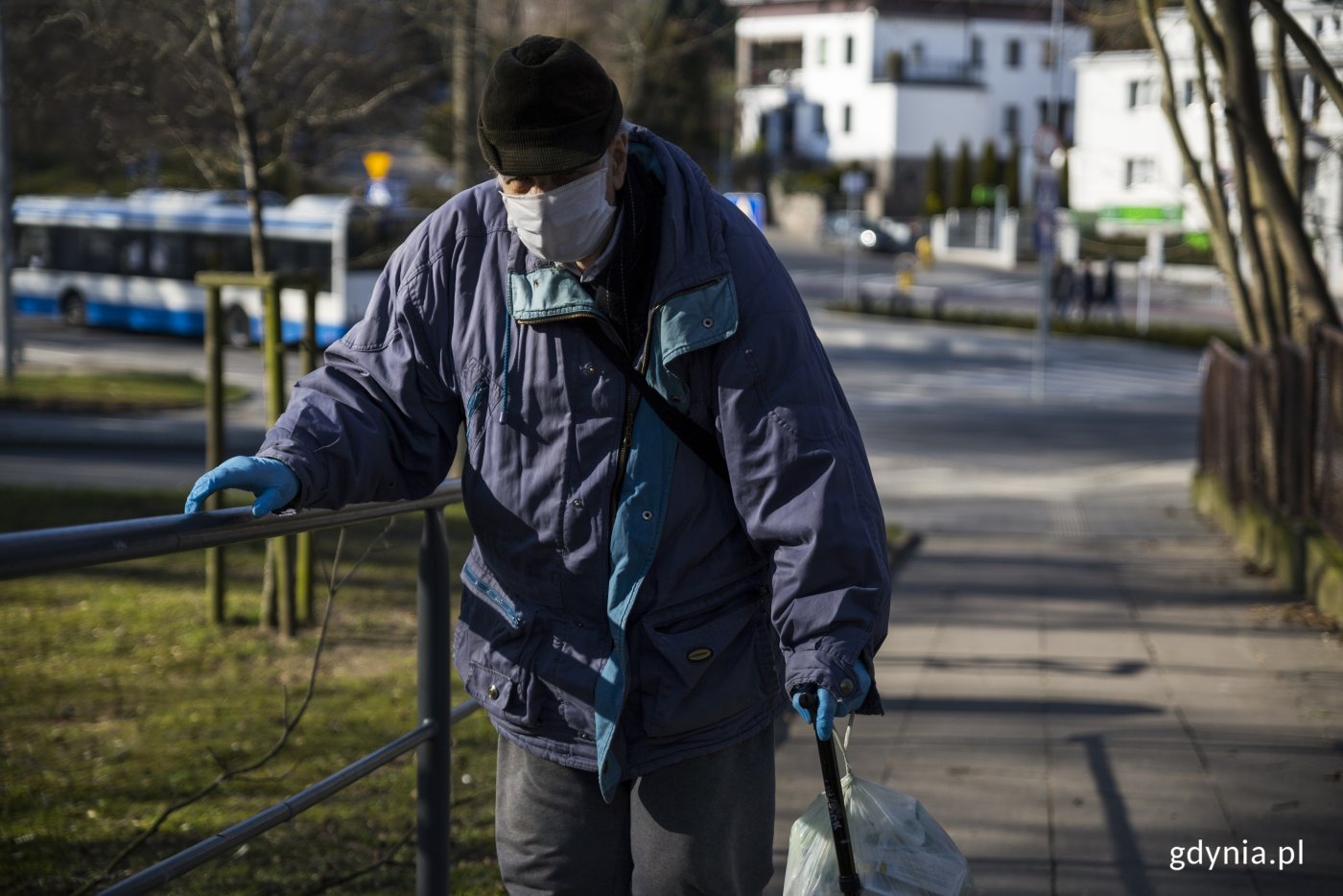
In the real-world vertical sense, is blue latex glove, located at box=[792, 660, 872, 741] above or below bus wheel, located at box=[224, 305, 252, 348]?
above

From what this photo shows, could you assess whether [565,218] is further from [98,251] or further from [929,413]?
[98,251]

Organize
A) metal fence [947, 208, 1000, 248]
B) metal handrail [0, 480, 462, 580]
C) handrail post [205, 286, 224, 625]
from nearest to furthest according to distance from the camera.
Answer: metal handrail [0, 480, 462, 580], handrail post [205, 286, 224, 625], metal fence [947, 208, 1000, 248]

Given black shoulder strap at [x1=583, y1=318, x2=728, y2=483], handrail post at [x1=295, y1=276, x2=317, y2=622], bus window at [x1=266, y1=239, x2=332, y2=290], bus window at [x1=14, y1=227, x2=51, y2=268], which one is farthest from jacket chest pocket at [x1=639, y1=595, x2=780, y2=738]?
bus window at [x1=14, y1=227, x2=51, y2=268]

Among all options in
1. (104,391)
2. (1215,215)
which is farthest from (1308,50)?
(104,391)

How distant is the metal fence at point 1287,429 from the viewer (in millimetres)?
8008

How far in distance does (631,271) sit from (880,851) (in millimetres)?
1046

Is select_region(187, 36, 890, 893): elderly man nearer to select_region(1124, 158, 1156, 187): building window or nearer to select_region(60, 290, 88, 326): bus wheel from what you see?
select_region(60, 290, 88, 326): bus wheel

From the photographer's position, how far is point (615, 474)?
2.37 metres

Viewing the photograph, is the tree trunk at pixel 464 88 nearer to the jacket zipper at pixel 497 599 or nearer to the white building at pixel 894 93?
the jacket zipper at pixel 497 599

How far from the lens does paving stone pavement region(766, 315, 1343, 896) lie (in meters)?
4.38

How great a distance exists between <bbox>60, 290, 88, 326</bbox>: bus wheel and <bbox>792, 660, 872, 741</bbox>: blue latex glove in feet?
100

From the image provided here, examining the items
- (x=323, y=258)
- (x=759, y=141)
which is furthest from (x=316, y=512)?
(x=759, y=141)

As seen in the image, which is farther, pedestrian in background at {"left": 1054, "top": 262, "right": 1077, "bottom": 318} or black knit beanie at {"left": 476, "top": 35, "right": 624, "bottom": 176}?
pedestrian in background at {"left": 1054, "top": 262, "right": 1077, "bottom": 318}

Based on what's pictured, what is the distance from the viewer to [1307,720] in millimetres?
5715
